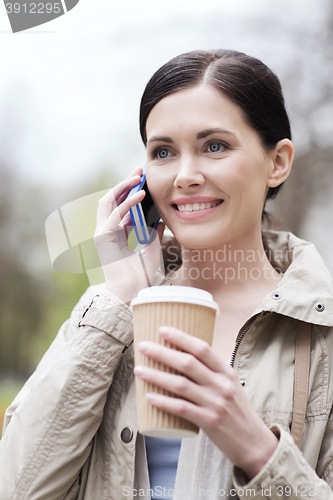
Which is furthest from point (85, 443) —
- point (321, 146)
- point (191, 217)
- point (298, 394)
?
point (321, 146)

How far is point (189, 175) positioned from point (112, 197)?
355mm

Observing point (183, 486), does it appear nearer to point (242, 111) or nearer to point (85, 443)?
point (85, 443)

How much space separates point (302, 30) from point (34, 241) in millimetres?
3775

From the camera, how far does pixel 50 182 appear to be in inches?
207

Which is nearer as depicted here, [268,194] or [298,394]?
[298,394]

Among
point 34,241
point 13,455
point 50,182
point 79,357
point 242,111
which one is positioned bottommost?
point 34,241

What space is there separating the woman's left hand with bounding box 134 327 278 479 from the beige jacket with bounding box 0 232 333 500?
43 centimetres

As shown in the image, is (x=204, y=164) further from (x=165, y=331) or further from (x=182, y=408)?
(x=182, y=408)

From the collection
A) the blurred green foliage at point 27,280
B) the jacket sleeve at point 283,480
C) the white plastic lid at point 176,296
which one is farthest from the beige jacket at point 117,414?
the blurred green foliage at point 27,280

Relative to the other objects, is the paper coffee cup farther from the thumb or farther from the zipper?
the thumb

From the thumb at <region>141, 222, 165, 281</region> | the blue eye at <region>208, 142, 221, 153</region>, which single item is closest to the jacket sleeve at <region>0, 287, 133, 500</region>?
the thumb at <region>141, 222, 165, 281</region>

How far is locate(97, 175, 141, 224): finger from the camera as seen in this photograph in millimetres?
1694

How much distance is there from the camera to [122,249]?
1666 millimetres

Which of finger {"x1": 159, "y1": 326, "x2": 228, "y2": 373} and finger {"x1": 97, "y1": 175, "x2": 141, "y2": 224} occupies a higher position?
finger {"x1": 159, "y1": 326, "x2": 228, "y2": 373}
